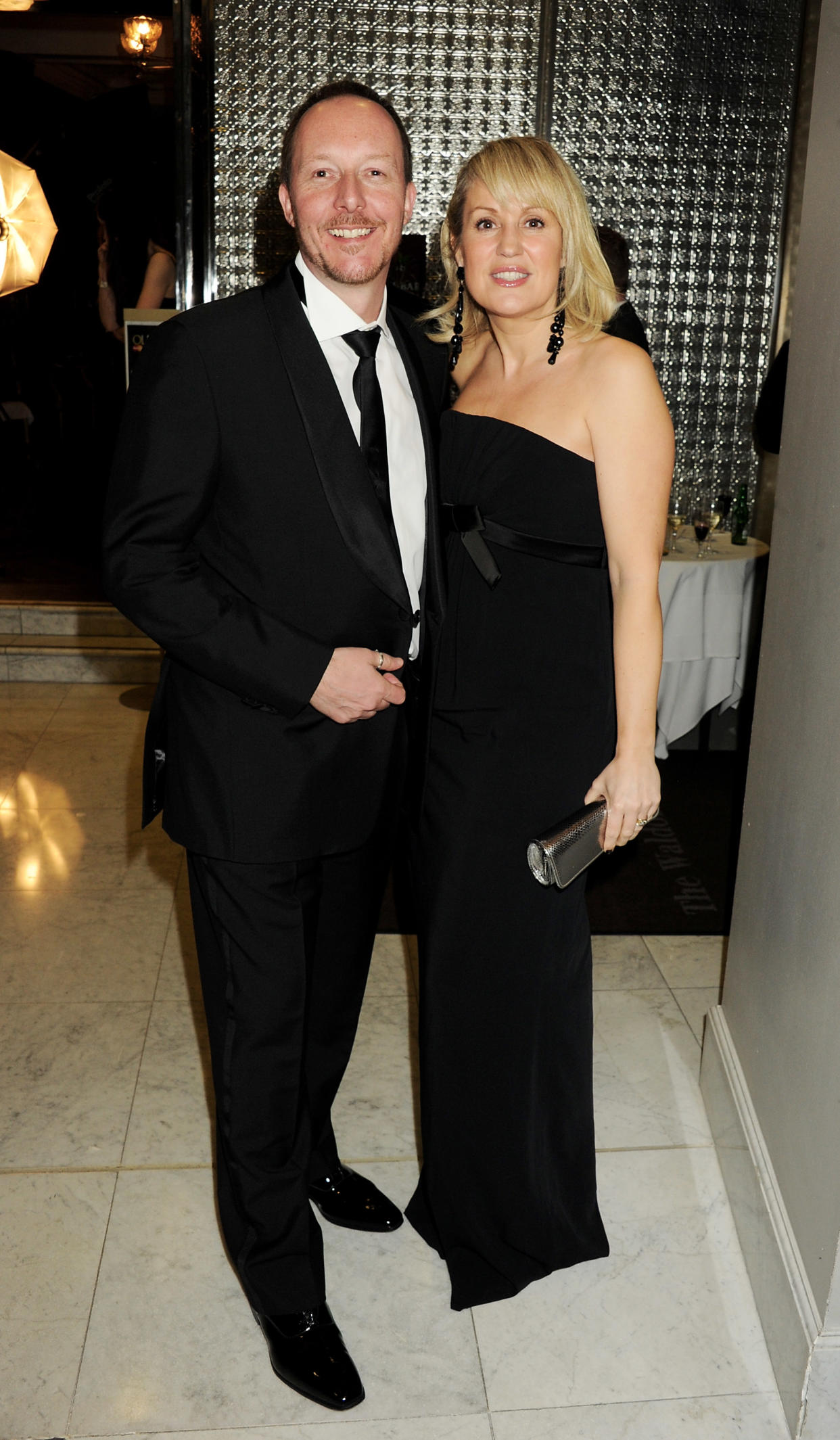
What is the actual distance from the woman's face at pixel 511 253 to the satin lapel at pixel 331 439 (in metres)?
0.30

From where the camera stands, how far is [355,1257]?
211 cm

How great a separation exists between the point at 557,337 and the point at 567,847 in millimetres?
753

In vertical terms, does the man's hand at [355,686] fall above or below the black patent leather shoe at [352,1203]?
above

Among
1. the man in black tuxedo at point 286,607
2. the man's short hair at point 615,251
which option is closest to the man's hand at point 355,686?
the man in black tuxedo at point 286,607

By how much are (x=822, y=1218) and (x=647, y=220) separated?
4.71 m

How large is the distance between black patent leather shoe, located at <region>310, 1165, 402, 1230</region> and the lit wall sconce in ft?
27.2

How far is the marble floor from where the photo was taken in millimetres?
1782

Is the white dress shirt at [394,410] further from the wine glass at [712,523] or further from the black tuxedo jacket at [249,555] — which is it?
the wine glass at [712,523]

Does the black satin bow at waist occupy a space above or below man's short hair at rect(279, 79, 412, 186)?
below

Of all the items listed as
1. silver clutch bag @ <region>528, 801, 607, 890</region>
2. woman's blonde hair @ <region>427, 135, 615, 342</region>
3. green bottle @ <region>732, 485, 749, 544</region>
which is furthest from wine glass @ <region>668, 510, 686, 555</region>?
silver clutch bag @ <region>528, 801, 607, 890</region>

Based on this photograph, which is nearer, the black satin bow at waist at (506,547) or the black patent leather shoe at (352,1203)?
the black satin bow at waist at (506,547)

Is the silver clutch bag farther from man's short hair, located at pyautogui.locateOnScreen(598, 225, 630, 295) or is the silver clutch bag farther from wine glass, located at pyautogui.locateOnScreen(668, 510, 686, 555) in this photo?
wine glass, located at pyautogui.locateOnScreen(668, 510, 686, 555)

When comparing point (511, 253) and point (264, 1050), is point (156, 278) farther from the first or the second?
point (264, 1050)

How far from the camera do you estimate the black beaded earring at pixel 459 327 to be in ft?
6.47
